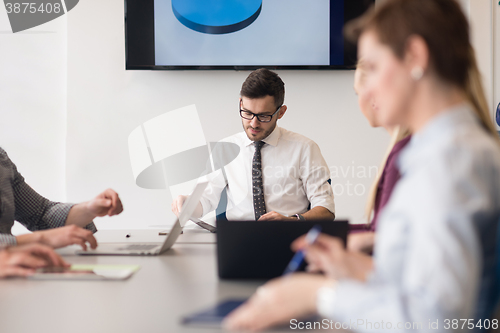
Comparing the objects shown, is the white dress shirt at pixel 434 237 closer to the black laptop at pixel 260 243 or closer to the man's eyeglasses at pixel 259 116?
the black laptop at pixel 260 243

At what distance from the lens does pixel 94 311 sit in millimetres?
831

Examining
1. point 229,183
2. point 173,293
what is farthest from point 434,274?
point 229,183

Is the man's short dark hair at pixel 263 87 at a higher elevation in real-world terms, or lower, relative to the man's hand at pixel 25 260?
higher

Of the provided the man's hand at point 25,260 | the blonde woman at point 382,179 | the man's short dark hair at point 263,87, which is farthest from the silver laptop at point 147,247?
the man's short dark hair at point 263,87

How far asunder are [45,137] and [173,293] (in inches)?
101

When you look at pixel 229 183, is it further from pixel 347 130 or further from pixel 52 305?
pixel 52 305

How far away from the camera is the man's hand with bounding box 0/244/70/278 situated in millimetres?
1070

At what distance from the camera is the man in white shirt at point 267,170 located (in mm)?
2361

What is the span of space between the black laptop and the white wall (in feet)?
6.84

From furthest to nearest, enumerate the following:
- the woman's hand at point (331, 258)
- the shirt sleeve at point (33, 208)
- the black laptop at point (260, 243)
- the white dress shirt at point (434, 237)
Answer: the shirt sleeve at point (33, 208), the black laptop at point (260, 243), the woman's hand at point (331, 258), the white dress shirt at point (434, 237)

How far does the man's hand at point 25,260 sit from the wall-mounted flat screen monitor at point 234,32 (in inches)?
80.3

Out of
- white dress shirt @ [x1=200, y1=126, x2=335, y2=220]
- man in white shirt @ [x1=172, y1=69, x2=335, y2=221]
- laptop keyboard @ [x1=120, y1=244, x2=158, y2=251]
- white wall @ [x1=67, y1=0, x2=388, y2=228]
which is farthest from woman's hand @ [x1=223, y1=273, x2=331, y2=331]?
white wall @ [x1=67, y1=0, x2=388, y2=228]

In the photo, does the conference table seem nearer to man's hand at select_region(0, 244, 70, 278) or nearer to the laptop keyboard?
man's hand at select_region(0, 244, 70, 278)

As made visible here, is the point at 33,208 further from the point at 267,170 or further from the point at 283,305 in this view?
the point at 283,305
